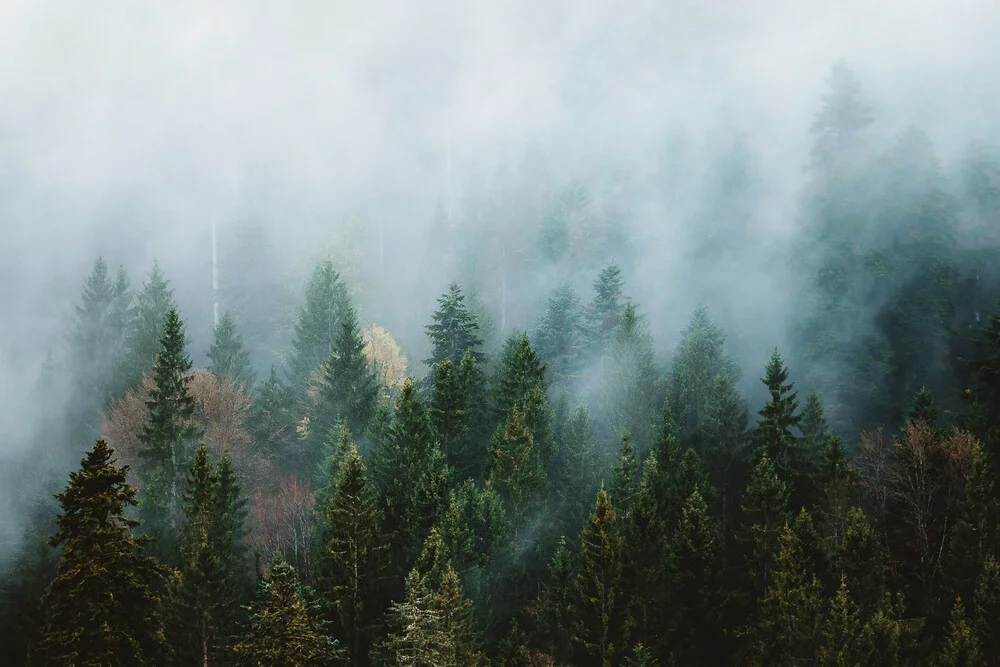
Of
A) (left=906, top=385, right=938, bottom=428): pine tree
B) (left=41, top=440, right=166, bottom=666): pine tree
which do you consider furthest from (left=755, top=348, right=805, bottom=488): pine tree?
(left=41, top=440, right=166, bottom=666): pine tree

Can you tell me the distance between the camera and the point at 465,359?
60.9 m

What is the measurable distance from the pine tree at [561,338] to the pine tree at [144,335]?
3161cm

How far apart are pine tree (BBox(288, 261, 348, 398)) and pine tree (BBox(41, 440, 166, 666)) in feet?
151

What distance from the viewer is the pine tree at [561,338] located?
238 feet

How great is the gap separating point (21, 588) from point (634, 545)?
47.2 m

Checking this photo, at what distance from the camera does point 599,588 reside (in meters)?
46.3

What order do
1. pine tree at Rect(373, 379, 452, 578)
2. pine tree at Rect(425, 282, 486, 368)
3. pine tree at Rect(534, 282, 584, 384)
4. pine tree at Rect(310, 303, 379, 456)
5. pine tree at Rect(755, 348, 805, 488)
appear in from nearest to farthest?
pine tree at Rect(373, 379, 452, 578)
pine tree at Rect(755, 348, 805, 488)
pine tree at Rect(310, 303, 379, 456)
pine tree at Rect(425, 282, 486, 368)
pine tree at Rect(534, 282, 584, 384)

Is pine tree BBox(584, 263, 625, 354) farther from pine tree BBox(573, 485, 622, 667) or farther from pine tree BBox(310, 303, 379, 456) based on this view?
pine tree BBox(573, 485, 622, 667)

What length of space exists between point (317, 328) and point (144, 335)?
1682cm

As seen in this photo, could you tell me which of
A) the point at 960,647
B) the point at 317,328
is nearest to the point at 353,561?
the point at 960,647

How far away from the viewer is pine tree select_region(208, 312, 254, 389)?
3051 inches

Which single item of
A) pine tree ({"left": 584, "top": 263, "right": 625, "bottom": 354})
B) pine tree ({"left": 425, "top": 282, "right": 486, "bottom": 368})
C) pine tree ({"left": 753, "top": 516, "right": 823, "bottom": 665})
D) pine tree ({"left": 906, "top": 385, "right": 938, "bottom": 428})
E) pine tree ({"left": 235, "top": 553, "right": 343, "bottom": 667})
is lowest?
pine tree ({"left": 753, "top": 516, "right": 823, "bottom": 665})

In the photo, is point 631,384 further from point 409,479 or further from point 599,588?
point 599,588

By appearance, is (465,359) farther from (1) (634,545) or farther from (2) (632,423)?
(1) (634,545)
